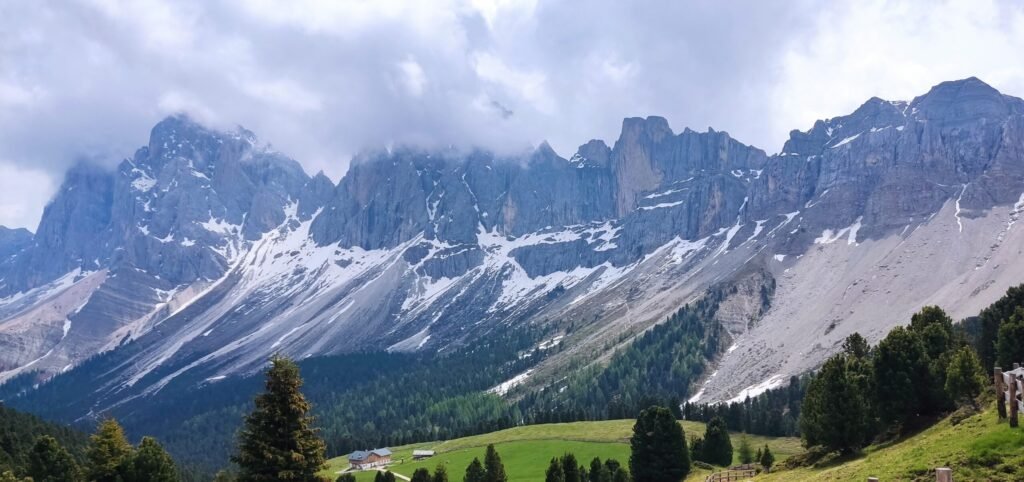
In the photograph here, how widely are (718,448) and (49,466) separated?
225ft

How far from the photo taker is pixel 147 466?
46.3 meters

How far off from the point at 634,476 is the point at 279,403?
2106 inches

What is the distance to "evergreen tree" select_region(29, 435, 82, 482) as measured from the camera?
54.9 meters

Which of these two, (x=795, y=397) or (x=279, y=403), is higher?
(x=279, y=403)

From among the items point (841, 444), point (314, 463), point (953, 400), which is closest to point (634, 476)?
point (841, 444)

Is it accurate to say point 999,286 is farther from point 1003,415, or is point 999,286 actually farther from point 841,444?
point 1003,415

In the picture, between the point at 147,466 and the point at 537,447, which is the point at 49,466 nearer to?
the point at 147,466

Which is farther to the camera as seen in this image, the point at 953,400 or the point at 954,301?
the point at 954,301

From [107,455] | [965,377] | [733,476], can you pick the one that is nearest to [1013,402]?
[965,377]

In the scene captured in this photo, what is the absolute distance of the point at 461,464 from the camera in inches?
4783

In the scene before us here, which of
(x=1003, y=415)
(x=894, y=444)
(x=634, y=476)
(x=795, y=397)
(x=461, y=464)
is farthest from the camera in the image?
(x=795, y=397)

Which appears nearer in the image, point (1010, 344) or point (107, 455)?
point (107, 455)

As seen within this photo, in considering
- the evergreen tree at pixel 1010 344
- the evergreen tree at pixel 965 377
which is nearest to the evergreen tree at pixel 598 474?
the evergreen tree at pixel 1010 344

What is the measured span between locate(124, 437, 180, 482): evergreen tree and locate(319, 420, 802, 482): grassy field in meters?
63.0
